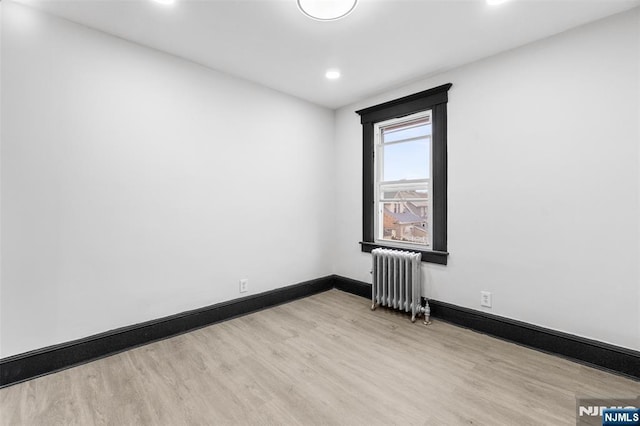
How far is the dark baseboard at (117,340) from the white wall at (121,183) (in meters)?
0.08

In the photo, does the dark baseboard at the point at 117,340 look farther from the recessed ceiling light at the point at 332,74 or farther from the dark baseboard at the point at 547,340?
the recessed ceiling light at the point at 332,74

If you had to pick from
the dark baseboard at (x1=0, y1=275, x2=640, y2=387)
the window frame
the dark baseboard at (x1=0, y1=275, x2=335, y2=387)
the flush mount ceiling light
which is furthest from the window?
the dark baseboard at (x1=0, y1=275, x2=335, y2=387)

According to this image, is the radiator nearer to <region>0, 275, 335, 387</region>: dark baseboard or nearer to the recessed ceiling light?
<region>0, 275, 335, 387</region>: dark baseboard

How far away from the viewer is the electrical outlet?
2.65m

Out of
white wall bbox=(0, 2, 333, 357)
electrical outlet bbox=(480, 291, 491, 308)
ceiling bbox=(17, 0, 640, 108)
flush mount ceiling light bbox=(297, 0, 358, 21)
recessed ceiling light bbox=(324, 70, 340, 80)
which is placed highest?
recessed ceiling light bbox=(324, 70, 340, 80)

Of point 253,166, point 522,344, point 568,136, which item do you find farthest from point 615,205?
point 253,166

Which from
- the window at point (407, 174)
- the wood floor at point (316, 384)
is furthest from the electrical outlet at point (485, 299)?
the window at point (407, 174)

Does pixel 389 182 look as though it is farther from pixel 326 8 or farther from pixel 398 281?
pixel 326 8

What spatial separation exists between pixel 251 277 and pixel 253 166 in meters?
1.30

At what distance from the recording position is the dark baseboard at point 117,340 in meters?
1.90

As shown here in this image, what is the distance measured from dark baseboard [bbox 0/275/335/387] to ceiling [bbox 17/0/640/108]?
8.15ft

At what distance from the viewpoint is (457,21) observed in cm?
213

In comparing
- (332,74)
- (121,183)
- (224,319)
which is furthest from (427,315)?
(121,183)

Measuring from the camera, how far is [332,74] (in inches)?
118
